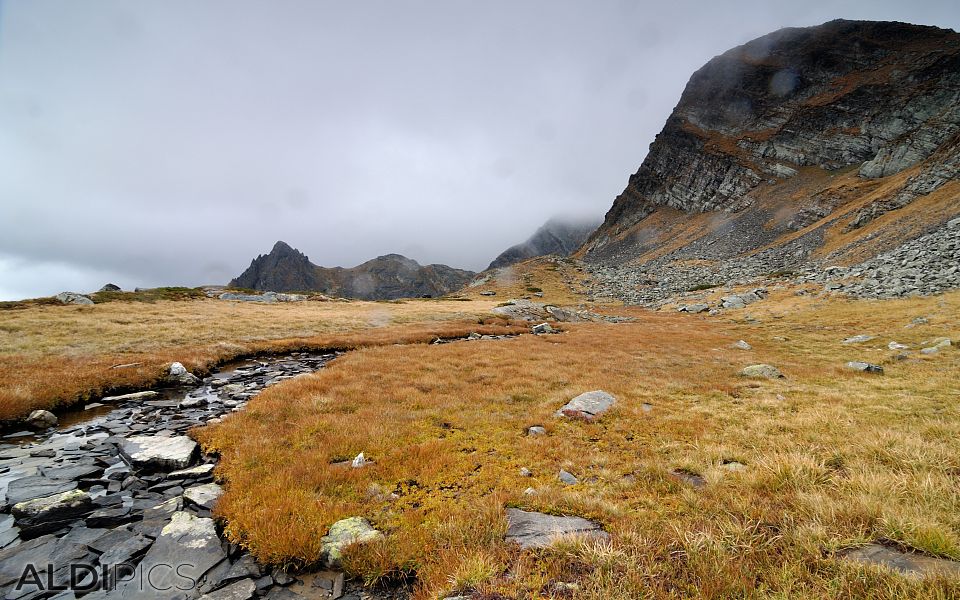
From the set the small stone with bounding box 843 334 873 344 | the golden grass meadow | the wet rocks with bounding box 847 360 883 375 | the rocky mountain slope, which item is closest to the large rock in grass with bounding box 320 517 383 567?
the golden grass meadow

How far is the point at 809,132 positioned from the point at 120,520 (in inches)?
7426

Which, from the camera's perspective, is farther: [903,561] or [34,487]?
[34,487]

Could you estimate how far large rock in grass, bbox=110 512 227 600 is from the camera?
5031 millimetres

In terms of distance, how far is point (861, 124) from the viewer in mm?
117125

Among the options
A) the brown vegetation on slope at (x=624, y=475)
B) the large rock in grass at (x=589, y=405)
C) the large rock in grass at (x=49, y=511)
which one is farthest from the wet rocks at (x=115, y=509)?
the large rock in grass at (x=589, y=405)

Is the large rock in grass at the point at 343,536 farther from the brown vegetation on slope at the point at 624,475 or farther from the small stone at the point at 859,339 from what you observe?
the small stone at the point at 859,339

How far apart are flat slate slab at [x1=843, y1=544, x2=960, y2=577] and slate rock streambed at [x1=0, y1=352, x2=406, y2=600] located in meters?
5.76

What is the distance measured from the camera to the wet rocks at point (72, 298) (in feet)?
157

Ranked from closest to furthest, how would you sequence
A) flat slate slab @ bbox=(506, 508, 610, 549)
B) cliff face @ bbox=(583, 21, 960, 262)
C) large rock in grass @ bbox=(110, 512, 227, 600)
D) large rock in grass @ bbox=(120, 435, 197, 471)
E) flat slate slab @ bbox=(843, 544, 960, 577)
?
flat slate slab @ bbox=(843, 544, 960, 577)
large rock in grass @ bbox=(110, 512, 227, 600)
flat slate slab @ bbox=(506, 508, 610, 549)
large rock in grass @ bbox=(120, 435, 197, 471)
cliff face @ bbox=(583, 21, 960, 262)

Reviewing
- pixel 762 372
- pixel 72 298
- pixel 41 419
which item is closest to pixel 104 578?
pixel 41 419

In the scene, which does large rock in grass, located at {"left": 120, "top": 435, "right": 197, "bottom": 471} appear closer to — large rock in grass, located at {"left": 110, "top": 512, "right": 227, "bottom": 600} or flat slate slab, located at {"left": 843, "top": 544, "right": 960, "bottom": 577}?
large rock in grass, located at {"left": 110, "top": 512, "right": 227, "bottom": 600}

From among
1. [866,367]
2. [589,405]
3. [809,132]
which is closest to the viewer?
[589,405]

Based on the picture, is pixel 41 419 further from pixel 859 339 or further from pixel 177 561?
pixel 859 339

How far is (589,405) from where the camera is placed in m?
12.4
